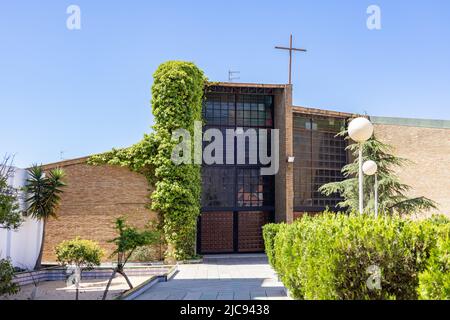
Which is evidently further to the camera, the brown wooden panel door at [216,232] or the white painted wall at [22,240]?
the brown wooden panel door at [216,232]

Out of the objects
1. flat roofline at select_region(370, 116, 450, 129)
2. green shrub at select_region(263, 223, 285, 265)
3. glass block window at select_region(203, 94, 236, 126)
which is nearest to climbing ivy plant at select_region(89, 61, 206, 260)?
glass block window at select_region(203, 94, 236, 126)

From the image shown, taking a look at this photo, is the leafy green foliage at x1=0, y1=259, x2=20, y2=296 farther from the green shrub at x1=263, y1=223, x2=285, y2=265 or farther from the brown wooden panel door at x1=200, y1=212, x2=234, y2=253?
the brown wooden panel door at x1=200, y1=212, x2=234, y2=253

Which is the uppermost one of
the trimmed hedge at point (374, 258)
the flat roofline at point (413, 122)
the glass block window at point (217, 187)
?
the flat roofline at point (413, 122)

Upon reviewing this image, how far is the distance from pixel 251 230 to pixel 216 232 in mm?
1779

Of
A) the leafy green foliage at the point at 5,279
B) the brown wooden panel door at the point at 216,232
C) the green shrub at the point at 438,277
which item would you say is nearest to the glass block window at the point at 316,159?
the brown wooden panel door at the point at 216,232

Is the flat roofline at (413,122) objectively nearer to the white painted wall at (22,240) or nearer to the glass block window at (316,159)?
the glass block window at (316,159)

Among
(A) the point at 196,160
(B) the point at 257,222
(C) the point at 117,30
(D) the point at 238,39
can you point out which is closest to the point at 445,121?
(B) the point at 257,222

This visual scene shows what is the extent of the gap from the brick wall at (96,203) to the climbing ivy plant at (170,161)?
49 centimetres

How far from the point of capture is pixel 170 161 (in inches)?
706

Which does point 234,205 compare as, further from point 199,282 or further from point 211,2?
point 211,2

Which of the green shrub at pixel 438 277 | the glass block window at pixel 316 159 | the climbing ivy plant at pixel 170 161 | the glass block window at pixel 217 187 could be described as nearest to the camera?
the green shrub at pixel 438 277

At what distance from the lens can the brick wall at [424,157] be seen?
2086 cm

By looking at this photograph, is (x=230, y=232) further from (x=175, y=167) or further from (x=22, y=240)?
(x=22, y=240)

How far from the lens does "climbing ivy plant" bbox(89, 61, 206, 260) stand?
17812 millimetres
